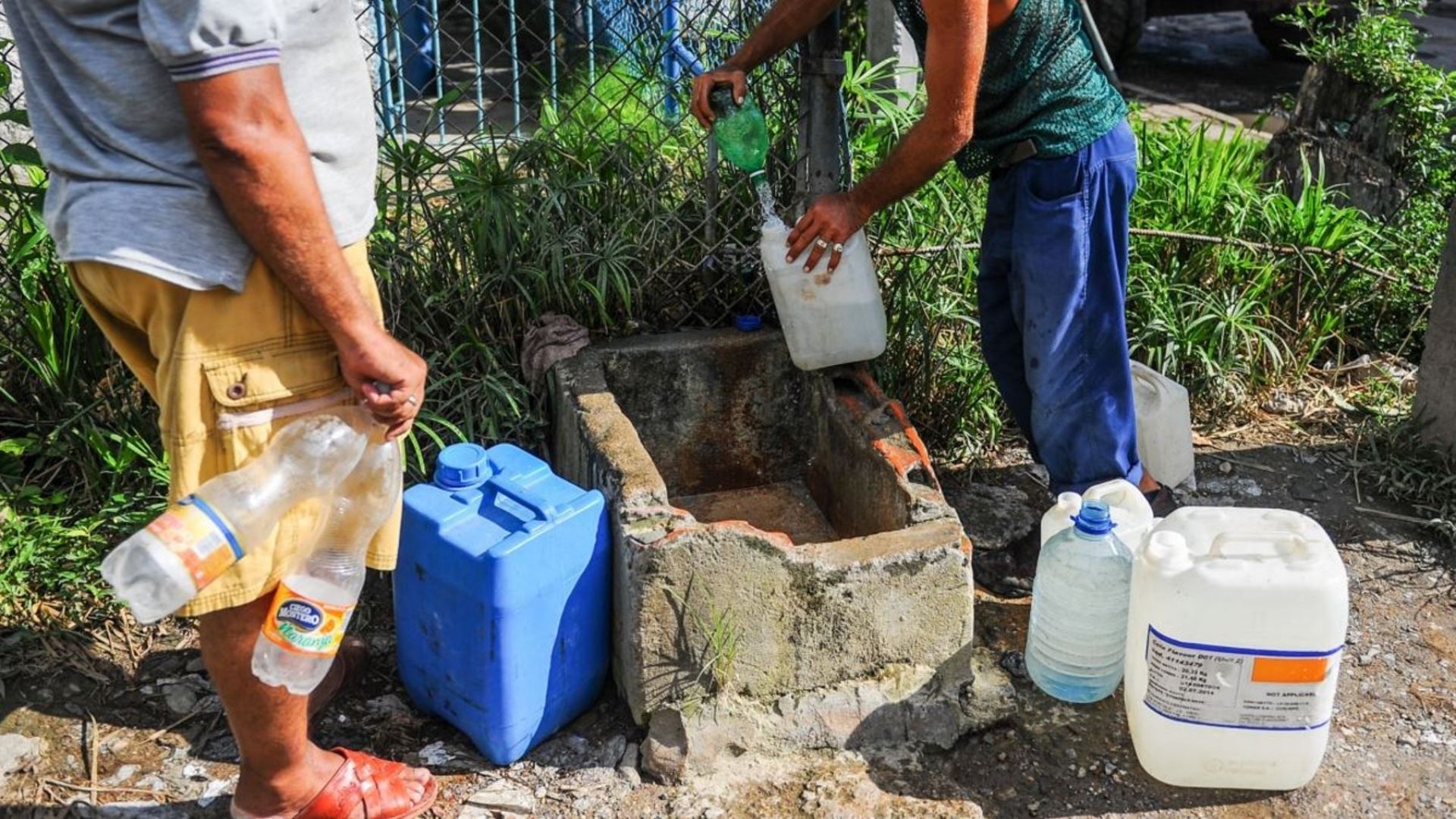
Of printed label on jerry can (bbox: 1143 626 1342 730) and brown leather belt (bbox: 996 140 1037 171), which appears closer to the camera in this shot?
printed label on jerry can (bbox: 1143 626 1342 730)

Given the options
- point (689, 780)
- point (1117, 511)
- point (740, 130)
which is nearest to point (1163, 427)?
point (1117, 511)

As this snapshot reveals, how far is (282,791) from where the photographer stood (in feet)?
7.62

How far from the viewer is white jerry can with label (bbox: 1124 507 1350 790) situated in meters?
2.40

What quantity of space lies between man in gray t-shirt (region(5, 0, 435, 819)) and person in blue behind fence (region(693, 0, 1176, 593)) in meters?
1.09

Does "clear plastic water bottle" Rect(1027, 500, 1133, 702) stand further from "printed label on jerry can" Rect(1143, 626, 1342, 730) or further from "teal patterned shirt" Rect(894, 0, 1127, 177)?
"teal patterned shirt" Rect(894, 0, 1127, 177)

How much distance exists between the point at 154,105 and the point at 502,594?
101 centimetres

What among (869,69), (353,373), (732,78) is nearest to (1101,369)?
(732,78)

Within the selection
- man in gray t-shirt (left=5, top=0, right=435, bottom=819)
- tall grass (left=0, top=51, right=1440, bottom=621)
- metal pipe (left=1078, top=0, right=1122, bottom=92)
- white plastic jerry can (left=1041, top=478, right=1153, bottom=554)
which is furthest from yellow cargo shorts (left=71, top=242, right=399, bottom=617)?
metal pipe (left=1078, top=0, right=1122, bottom=92)

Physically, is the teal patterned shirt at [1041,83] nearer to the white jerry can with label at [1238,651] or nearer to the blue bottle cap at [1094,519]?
the blue bottle cap at [1094,519]

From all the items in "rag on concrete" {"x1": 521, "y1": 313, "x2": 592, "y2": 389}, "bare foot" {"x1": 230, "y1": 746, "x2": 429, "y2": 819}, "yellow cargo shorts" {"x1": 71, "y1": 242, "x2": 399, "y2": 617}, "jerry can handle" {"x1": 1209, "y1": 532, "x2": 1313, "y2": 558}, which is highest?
"yellow cargo shorts" {"x1": 71, "y1": 242, "x2": 399, "y2": 617}

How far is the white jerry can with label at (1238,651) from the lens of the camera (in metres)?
2.40

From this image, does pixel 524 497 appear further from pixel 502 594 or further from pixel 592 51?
pixel 592 51

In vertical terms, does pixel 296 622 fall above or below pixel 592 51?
below

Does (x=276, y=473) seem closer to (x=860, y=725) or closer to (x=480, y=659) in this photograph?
(x=480, y=659)
